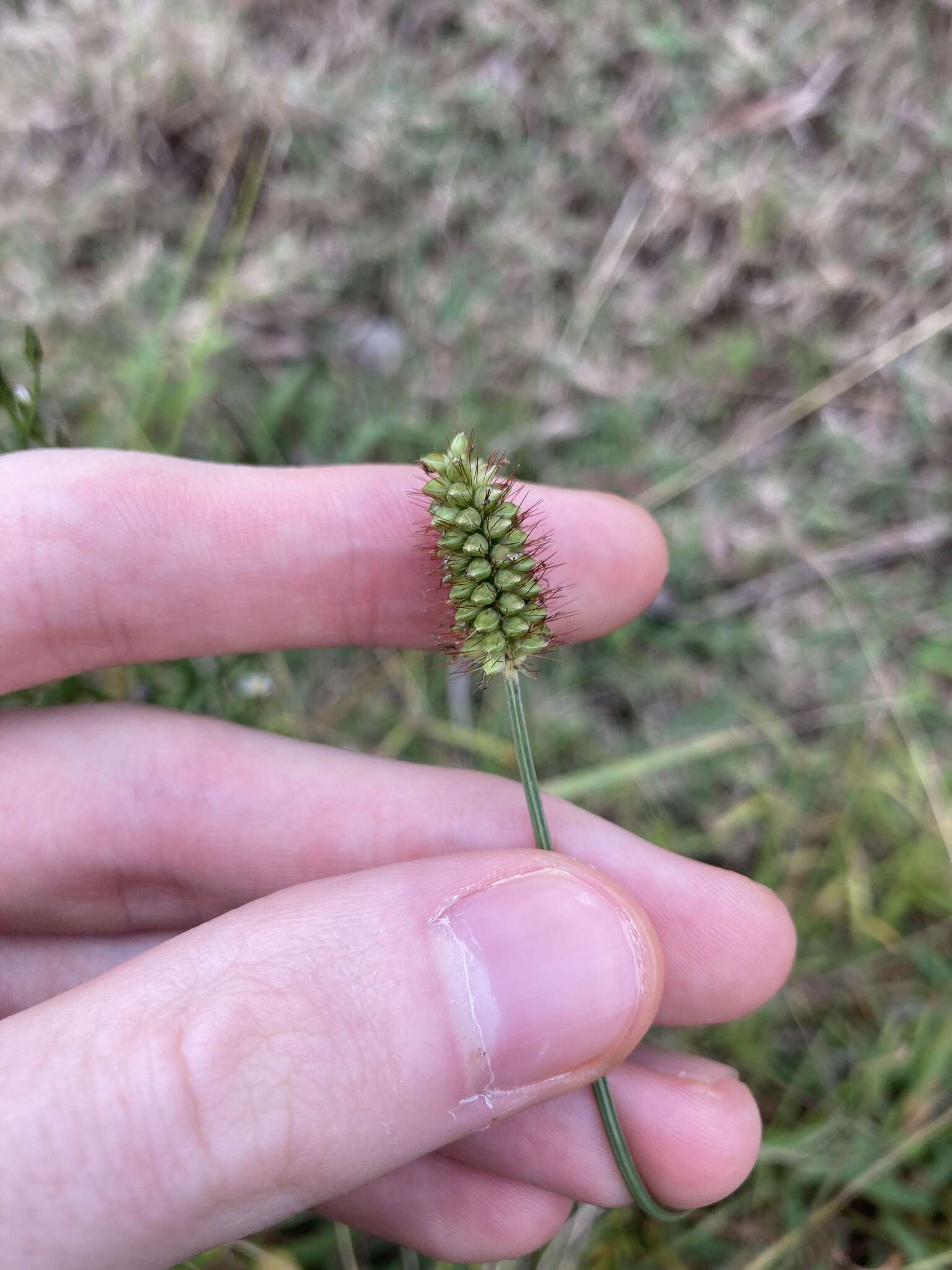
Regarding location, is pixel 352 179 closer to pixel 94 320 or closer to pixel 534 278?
pixel 534 278

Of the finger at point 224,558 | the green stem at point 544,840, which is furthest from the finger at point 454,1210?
the finger at point 224,558

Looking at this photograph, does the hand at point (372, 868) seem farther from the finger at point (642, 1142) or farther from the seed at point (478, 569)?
the seed at point (478, 569)

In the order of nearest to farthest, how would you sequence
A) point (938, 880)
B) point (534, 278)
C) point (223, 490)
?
point (223, 490) → point (938, 880) → point (534, 278)

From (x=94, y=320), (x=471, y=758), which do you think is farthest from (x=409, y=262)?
(x=471, y=758)

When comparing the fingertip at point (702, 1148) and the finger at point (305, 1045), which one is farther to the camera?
the fingertip at point (702, 1148)

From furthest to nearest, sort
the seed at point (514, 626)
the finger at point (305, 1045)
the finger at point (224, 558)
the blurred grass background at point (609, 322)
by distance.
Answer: the blurred grass background at point (609, 322) < the finger at point (224, 558) < the seed at point (514, 626) < the finger at point (305, 1045)

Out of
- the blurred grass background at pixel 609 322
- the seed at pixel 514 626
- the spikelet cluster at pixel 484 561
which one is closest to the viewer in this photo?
the spikelet cluster at pixel 484 561

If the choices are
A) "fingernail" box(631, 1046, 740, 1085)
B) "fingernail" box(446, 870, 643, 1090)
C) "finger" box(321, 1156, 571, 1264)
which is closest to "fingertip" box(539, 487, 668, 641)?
"fingernail" box(446, 870, 643, 1090)
